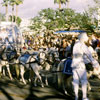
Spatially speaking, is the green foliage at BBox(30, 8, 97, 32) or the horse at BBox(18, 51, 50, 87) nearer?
the horse at BBox(18, 51, 50, 87)

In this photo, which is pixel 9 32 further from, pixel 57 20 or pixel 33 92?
pixel 57 20

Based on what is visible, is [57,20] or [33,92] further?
[57,20]

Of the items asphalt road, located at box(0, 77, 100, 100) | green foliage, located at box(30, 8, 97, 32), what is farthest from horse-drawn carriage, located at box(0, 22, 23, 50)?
green foliage, located at box(30, 8, 97, 32)

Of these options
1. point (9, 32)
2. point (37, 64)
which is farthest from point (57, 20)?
point (37, 64)

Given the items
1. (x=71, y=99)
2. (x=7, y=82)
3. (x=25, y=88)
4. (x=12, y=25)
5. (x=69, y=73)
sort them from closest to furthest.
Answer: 1. (x=71, y=99)
2. (x=69, y=73)
3. (x=25, y=88)
4. (x=7, y=82)
5. (x=12, y=25)

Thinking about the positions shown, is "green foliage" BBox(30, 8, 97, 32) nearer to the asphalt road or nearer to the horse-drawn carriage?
the horse-drawn carriage

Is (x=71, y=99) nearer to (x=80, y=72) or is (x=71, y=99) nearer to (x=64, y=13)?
(x=80, y=72)

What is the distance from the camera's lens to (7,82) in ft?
45.0

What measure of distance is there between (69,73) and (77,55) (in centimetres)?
233

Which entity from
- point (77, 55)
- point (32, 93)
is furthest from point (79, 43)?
point (32, 93)

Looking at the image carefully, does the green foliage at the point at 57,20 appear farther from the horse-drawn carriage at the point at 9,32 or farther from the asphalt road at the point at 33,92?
the asphalt road at the point at 33,92

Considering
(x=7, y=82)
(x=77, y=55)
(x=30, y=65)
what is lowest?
(x=7, y=82)

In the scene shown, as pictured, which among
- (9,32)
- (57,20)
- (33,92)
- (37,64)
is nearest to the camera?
(33,92)

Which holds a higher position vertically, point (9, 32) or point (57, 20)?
point (57, 20)
